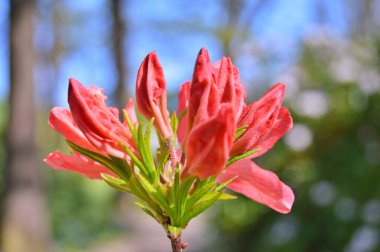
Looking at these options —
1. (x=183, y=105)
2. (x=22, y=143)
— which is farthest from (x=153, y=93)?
(x=22, y=143)

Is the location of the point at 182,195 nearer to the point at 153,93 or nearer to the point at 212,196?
the point at 212,196

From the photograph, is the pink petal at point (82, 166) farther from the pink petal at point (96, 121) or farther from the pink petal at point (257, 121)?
the pink petal at point (257, 121)

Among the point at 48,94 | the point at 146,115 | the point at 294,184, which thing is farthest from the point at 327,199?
the point at 48,94

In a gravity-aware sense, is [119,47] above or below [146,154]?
below

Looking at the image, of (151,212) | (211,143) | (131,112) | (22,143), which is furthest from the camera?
(22,143)

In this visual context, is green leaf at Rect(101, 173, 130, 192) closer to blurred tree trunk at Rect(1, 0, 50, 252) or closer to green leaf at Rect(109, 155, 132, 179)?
green leaf at Rect(109, 155, 132, 179)

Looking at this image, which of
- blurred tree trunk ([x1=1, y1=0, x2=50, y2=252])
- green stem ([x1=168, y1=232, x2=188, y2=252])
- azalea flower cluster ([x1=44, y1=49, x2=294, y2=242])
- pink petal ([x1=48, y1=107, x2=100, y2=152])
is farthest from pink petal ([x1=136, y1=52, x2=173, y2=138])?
blurred tree trunk ([x1=1, y1=0, x2=50, y2=252])

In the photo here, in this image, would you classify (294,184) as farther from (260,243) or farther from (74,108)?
(74,108)
